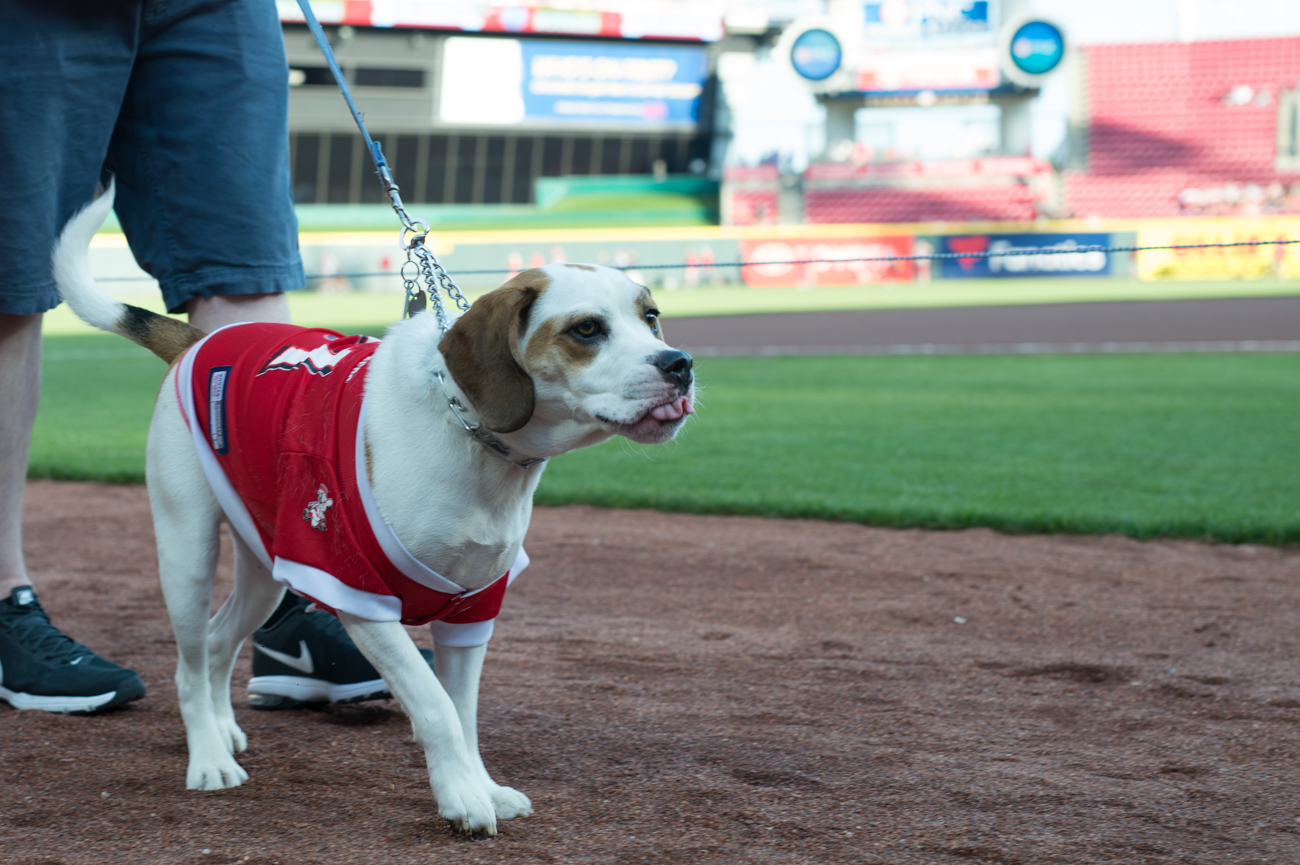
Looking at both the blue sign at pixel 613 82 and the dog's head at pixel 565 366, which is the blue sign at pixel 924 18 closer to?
the blue sign at pixel 613 82

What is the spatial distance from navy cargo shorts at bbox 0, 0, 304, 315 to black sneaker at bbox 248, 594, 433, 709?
0.82m

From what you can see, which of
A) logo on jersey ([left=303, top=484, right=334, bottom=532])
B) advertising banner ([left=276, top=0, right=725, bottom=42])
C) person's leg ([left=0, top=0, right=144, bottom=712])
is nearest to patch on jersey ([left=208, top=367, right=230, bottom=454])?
logo on jersey ([left=303, top=484, right=334, bottom=532])

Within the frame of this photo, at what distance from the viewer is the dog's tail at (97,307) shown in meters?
2.73

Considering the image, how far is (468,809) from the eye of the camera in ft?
6.86

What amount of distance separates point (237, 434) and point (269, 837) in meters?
Result: 0.73

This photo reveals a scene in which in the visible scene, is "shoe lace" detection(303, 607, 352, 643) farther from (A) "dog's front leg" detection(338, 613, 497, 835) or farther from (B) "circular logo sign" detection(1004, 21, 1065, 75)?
(B) "circular logo sign" detection(1004, 21, 1065, 75)

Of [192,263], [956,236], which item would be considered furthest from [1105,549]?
[956,236]

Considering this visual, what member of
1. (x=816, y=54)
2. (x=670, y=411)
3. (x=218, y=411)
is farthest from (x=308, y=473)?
(x=816, y=54)

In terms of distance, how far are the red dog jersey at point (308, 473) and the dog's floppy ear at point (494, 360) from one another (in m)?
0.23

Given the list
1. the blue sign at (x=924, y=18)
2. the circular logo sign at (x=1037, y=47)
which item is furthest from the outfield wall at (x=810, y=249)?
the blue sign at (x=924, y=18)

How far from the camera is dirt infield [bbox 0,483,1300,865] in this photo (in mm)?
2121

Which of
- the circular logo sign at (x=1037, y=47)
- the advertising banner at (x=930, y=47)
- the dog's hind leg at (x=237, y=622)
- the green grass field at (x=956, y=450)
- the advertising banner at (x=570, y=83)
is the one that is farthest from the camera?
the advertising banner at (x=570, y=83)

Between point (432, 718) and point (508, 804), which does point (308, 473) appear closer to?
point (432, 718)

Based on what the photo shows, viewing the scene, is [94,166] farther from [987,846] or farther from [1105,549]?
[1105,549]
